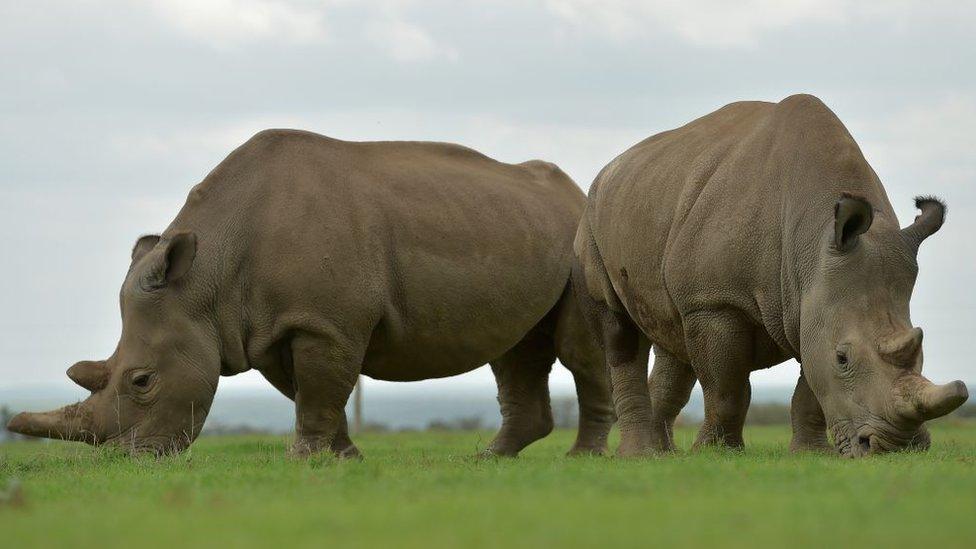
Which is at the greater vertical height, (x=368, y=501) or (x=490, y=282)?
(x=490, y=282)

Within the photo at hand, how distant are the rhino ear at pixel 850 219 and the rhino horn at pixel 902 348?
714 mm

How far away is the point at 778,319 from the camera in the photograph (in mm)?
10305

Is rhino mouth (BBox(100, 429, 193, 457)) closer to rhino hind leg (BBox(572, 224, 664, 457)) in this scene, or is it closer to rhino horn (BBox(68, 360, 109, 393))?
rhino horn (BBox(68, 360, 109, 393))

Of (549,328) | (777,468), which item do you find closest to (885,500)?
(777,468)

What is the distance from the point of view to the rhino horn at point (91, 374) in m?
11.8

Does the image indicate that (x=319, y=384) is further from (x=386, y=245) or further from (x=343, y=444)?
(x=343, y=444)

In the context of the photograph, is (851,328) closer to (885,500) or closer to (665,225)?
(665,225)

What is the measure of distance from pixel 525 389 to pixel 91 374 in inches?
168

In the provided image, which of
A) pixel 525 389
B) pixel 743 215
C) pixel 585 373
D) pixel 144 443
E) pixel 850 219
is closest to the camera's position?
pixel 850 219

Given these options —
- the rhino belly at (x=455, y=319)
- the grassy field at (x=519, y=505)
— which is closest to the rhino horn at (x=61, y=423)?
the grassy field at (x=519, y=505)

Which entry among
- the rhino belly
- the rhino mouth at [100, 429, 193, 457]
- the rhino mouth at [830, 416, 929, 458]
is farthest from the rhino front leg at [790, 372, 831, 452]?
the rhino mouth at [100, 429, 193, 457]

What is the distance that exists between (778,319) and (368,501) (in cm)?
420

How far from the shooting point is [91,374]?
1183 cm

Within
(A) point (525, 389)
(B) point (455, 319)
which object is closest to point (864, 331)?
(B) point (455, 319)
